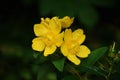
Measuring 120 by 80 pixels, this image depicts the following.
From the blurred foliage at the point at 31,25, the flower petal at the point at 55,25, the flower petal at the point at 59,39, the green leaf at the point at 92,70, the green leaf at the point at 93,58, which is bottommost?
the blurred foliage at the point at 31,25

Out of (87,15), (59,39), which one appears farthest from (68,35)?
(87,15)

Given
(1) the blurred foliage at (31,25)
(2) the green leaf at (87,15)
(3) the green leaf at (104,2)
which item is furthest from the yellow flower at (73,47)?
(3) the green leaf at (104,2)

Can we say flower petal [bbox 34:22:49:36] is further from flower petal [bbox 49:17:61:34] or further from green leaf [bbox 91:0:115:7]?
green leaf [bbox 91:0:115:7]

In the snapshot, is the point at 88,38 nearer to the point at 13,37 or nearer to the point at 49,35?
the point at 13,37

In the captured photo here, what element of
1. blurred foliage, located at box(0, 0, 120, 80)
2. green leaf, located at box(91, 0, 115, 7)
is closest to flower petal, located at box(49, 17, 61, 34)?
blurred foliage, located at box(0, 0, 120, 80)

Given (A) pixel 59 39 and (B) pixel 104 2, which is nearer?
(A) pixel 59 39

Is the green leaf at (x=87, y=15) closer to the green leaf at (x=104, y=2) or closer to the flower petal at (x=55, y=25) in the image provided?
the green leaf at (x=104, y=2)

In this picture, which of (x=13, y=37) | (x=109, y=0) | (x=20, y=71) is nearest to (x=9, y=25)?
(x=13, y=37)

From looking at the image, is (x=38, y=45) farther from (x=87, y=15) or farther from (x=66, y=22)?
(x=87, y=15)
